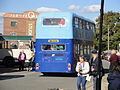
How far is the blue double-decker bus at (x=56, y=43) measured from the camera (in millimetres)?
20484

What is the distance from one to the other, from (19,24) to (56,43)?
92.5 m

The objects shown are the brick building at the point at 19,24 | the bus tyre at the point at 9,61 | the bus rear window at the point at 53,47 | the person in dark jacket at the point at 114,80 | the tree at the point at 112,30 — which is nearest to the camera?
the person in dark jacket at the point at 114,80

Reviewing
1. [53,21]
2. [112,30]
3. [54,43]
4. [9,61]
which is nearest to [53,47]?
[54,43]

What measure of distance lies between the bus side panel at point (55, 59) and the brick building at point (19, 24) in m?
88.9

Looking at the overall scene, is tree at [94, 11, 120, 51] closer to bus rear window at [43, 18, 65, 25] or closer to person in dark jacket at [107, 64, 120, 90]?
bus rear window at [43, 18, 65, 25]

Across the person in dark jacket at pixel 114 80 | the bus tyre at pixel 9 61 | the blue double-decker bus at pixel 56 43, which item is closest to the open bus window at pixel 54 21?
the blue double-decker bus at pixel 56 43

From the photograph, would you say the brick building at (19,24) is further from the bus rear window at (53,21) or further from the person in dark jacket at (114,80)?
Result: the person in dark jacket at (114,80)

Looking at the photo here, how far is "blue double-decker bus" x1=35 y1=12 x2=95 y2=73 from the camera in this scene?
2048 cm

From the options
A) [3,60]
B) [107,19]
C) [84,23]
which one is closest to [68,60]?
[84,23]

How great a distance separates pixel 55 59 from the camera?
20.7 m

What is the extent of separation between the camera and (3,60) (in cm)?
3316

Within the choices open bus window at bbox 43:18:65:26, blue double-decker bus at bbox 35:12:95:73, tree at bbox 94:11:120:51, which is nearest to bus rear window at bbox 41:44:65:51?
blue double-decker bus at bbox 35:12:95:73

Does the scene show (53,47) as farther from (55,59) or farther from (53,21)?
(53,21)

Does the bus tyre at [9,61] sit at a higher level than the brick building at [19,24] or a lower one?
lower
